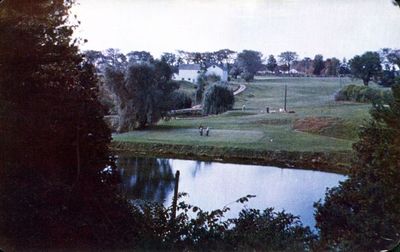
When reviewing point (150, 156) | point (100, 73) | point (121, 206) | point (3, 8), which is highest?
point (3, 8)

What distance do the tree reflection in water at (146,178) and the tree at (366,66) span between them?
1.78 m

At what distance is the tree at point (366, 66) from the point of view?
13.4 ft

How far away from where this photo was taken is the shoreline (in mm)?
4227

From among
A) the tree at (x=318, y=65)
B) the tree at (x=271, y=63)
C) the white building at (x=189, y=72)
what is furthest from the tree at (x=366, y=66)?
the white building at (x=189, y=72)

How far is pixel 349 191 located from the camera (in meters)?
4.24

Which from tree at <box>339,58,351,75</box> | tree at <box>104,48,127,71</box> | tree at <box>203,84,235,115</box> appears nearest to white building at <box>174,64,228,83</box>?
tree at <box>203,84,235,115</box>

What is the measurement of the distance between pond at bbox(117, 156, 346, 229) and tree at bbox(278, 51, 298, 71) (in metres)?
0.91

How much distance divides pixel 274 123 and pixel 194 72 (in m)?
0.81

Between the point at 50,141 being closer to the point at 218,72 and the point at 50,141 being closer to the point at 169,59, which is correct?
the point at 169,59

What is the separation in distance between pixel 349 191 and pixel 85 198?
89.7 inches

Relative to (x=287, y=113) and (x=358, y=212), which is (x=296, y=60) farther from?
(x=358, y=212)

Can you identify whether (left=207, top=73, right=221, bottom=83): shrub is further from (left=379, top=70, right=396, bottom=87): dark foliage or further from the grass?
(left=379, top=70, right=396, bottom=87): dark foliage

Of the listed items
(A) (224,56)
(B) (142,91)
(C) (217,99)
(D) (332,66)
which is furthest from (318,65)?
(B) (142,91)

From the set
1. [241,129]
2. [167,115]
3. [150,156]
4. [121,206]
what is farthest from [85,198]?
[241,129]
